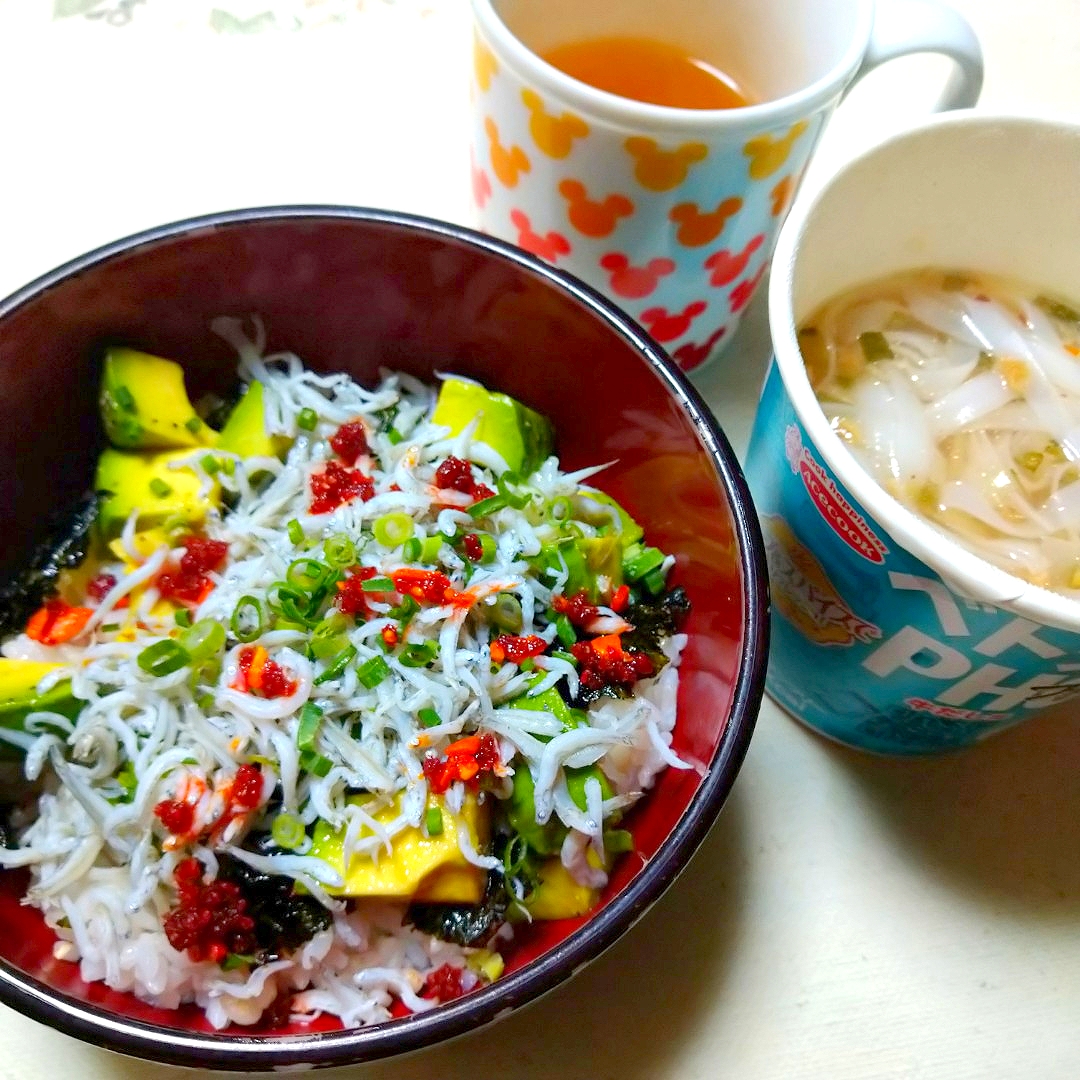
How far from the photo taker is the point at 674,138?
0.82m

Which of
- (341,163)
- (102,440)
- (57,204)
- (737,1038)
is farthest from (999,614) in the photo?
(57,204)

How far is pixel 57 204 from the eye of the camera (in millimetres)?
1187

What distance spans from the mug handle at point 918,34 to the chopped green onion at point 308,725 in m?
0.74

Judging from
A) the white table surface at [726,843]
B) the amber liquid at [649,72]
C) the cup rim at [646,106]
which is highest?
the cup rim at [646,106]

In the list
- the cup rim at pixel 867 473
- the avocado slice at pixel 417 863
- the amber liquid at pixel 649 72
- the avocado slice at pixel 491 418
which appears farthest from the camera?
the amber liquid at pixel 649 72

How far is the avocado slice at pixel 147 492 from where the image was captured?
2.92ft

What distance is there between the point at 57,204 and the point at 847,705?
1.06 meters

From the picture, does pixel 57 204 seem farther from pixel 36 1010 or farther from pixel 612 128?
pixel 36 1010

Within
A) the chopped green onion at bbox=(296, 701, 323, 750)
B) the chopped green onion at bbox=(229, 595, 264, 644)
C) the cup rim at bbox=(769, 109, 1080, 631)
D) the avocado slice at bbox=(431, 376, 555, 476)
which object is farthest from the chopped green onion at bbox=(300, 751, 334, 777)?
the cup rim at bbox=(769, 109, 1080, 631)

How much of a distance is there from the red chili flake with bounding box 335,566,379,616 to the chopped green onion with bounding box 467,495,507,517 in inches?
4.3

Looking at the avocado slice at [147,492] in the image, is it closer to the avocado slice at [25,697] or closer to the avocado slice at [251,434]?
the avocado slice at [251,434]

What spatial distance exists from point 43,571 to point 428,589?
0.35 metres

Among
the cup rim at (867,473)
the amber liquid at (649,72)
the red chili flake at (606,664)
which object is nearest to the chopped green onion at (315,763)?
the red chili flake at (606,664)

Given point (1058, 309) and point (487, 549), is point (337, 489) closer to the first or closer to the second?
point (487, 549)
